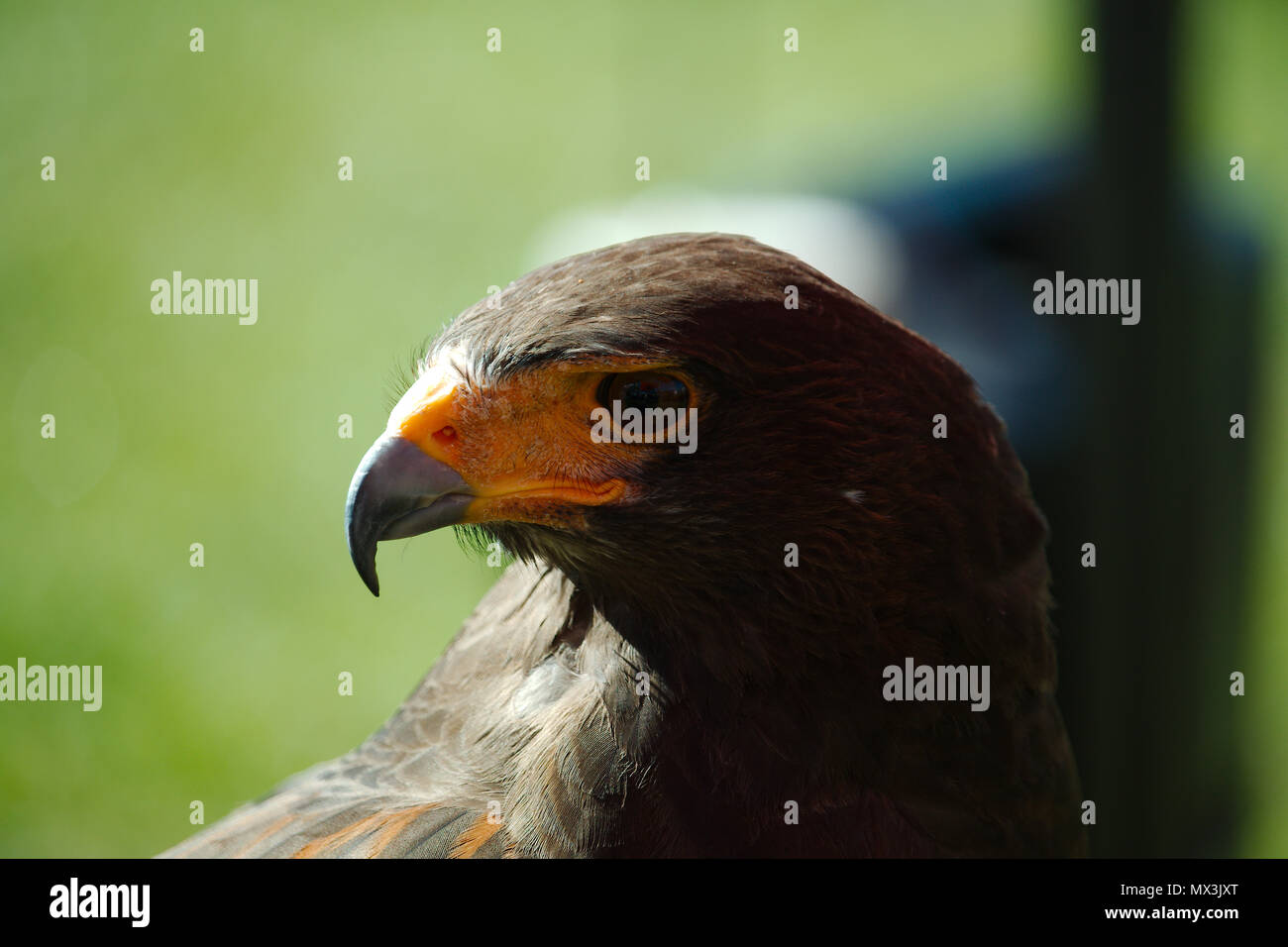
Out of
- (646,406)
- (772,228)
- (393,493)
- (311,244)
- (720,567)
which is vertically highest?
(311,244)

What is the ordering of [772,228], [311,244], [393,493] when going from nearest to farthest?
[393,493], [772,228], [311,244]

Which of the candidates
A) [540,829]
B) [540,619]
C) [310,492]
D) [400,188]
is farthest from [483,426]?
[400,188]

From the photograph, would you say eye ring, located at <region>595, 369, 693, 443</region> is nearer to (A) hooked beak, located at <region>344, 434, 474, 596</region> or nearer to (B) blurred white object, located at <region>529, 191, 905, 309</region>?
(A) hooked beak, located at <region>344, 434, 474, 596</region>

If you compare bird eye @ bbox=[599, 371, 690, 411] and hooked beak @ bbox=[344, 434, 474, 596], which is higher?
bird eye @ bbox=[599, 371, 690, 411]

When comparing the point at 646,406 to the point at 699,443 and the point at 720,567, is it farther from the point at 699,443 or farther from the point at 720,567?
the point at 720,567

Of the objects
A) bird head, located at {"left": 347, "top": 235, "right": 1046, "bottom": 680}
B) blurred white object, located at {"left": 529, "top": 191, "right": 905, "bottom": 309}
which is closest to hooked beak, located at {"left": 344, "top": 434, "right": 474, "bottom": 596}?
bird head, located at {"left": 347, "top": 235, "right": 1046, "bottom": 680}

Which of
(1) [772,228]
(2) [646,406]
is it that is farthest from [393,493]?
(1) [772,228]
